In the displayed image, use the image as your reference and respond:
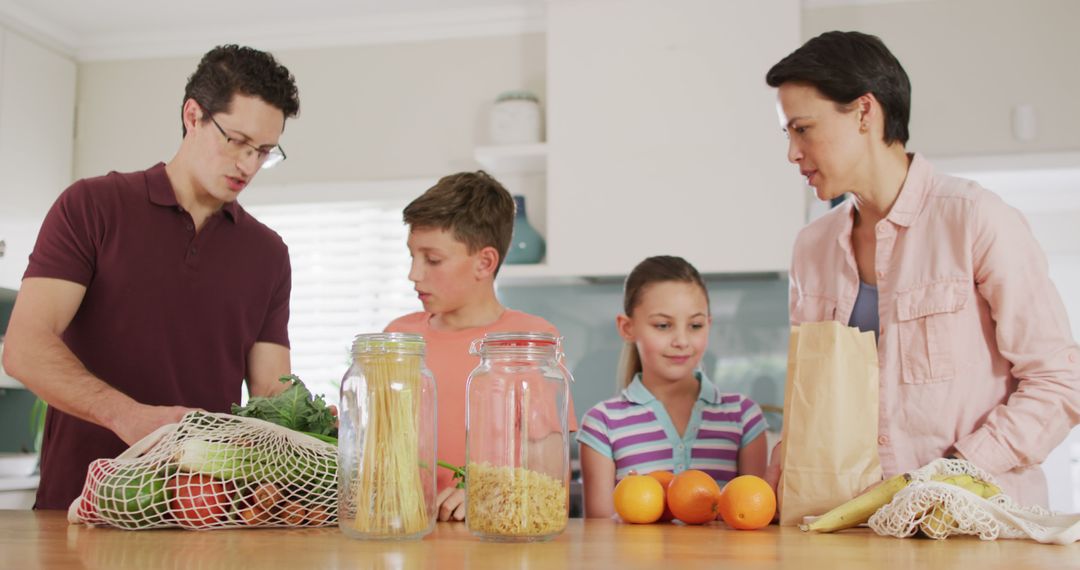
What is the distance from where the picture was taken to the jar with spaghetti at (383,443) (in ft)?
Answer: 3.01

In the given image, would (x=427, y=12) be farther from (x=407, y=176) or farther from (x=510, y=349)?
(x=510, y=349)

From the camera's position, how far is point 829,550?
0.91m

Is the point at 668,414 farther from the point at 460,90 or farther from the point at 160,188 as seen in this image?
the point at 460,90

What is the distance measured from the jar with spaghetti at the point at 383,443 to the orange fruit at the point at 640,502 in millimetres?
345

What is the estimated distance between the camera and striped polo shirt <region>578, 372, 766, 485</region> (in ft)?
6.07

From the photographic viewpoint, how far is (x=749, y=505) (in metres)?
1.12

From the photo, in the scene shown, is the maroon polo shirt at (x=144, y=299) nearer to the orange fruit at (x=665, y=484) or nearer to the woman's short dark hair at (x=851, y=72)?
the orange fruit at (x=665, y=484)

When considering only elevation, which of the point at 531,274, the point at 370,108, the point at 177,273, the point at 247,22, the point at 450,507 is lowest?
the point at 450,507

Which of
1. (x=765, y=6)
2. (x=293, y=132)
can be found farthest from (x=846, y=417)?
(x=293, y=132)

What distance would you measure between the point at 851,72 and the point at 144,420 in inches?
46.4

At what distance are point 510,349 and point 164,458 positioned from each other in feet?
1.29

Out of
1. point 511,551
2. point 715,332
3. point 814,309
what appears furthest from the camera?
point 715,332

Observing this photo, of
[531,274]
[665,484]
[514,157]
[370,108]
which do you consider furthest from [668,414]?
[370,108]

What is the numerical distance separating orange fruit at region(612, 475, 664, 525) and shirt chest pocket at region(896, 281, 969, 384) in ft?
1.77
